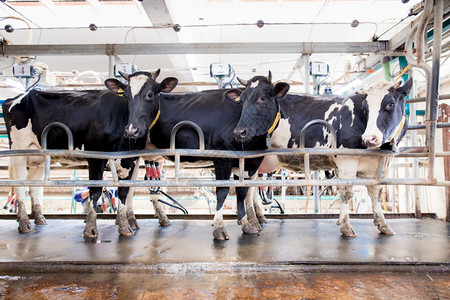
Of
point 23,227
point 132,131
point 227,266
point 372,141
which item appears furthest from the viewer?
point 23,227

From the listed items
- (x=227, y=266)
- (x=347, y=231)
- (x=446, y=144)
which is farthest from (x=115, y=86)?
(x=446, y=144)

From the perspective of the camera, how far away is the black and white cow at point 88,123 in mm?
3959

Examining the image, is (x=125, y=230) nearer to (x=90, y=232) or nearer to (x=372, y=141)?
(x=90, y=232)

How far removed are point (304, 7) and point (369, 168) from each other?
4791 mm

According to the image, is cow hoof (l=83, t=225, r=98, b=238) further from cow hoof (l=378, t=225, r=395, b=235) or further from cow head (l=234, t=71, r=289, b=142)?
cow hoof (l=378, t=225, r=395, b=235)

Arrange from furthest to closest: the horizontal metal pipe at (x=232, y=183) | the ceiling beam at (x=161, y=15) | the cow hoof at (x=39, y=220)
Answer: the ceiling beam at (x=161, y=15)
the cow hoof at (x=39, y=220)
the horizontal metal pipe at (x=232, y=183)

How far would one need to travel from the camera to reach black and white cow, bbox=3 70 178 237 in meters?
3.96

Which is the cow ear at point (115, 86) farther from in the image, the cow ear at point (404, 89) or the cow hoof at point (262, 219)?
the cow ear at point (404, 89)

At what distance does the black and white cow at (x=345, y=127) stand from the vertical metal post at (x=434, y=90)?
0.48m

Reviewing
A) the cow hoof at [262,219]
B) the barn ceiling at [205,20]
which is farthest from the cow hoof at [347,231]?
the barn ceiling at [205,20]

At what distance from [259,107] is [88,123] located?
220 cm

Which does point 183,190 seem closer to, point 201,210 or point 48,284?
point 201,210

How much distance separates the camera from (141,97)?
3.75 m


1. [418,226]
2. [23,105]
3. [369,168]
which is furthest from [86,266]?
[418,226]
